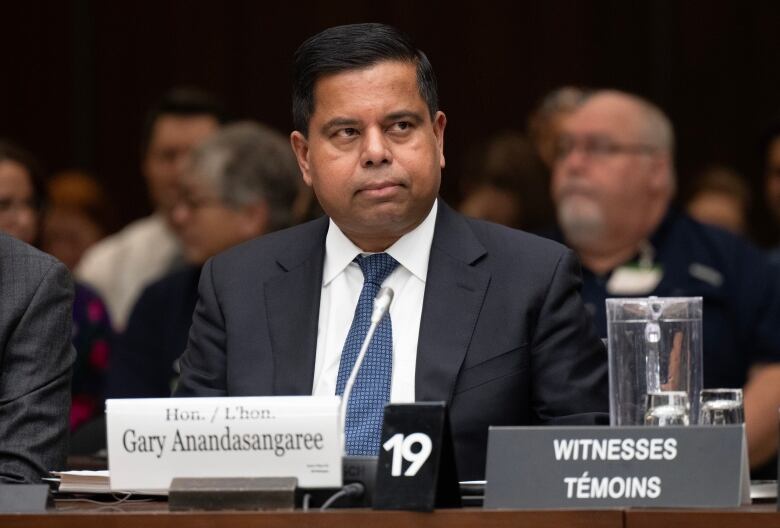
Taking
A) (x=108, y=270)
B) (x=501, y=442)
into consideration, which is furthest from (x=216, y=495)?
(x=108, y=270)

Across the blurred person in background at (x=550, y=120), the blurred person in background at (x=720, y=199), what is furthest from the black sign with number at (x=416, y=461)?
the blurred person in background at (x=720, y=199)

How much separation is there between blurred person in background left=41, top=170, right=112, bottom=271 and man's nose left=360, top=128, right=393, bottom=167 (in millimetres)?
3943

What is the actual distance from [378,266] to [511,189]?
2509 millimetres

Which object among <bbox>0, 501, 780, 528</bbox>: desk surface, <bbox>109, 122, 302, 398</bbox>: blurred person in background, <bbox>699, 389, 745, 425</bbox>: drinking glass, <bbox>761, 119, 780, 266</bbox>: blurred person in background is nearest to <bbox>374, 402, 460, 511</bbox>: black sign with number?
<bbox>0, 501, 780, 528</bbox>: desk surface

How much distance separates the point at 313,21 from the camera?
24.7 feet

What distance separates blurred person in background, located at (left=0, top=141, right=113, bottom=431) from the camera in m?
5.15

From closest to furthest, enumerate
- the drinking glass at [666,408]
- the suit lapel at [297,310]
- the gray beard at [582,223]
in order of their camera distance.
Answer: the drinking glass at [666,408], the suit lapel at [297,310], the gray beard at [582,223]

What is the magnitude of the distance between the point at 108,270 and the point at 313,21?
177 cm

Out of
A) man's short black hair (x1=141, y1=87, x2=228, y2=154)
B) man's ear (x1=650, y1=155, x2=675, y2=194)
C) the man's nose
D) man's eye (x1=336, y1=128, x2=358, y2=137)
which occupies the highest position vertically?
man's short black hair (x1=141, y1=87, x2=228, y2=154)

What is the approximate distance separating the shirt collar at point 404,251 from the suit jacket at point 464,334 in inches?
1.0

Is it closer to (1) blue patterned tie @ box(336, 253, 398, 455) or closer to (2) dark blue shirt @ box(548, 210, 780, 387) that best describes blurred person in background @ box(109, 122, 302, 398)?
(2) dark blue shirt @ box(548, 210, 780, 387)

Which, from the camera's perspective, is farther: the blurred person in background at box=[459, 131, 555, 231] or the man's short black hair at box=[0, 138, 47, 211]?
the blurred person in background at box=[459, 131, 555, 231]

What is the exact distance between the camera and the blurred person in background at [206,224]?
5.00 m

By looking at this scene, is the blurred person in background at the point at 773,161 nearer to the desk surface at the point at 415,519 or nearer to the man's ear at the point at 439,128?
the man's ear at the point at 439,128
